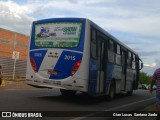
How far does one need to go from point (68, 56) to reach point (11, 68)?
92.1 feet

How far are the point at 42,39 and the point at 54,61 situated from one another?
1241 mm

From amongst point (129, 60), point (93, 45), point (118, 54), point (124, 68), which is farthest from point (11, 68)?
point (93, 45)

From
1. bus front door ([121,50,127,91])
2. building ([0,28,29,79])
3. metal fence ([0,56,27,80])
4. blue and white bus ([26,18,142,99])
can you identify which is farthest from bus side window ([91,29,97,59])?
building ([0,28,29,79])

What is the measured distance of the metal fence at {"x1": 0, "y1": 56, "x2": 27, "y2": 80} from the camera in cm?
4091

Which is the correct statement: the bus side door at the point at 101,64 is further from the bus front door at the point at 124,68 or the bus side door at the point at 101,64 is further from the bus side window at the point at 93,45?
the bus front door at the point at 124,68

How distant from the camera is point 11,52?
44.6m

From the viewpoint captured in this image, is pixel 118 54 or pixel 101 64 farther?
pixel 118 54

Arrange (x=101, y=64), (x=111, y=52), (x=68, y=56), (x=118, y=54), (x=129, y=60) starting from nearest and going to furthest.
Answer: (x=68, y=56) → (x=101, y=64) → (x=111, y=52) → (x=118, y=54) → (x=129, y=60)

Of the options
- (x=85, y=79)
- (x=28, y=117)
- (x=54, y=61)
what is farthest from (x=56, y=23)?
(x=28, y=117)

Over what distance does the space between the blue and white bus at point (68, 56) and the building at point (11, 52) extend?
2402cm

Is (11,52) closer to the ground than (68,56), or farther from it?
farther from it

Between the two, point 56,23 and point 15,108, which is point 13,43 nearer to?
point 56,23

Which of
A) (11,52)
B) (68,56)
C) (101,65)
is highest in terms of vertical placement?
(11,52)

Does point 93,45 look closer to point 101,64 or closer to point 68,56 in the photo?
point 68,56
